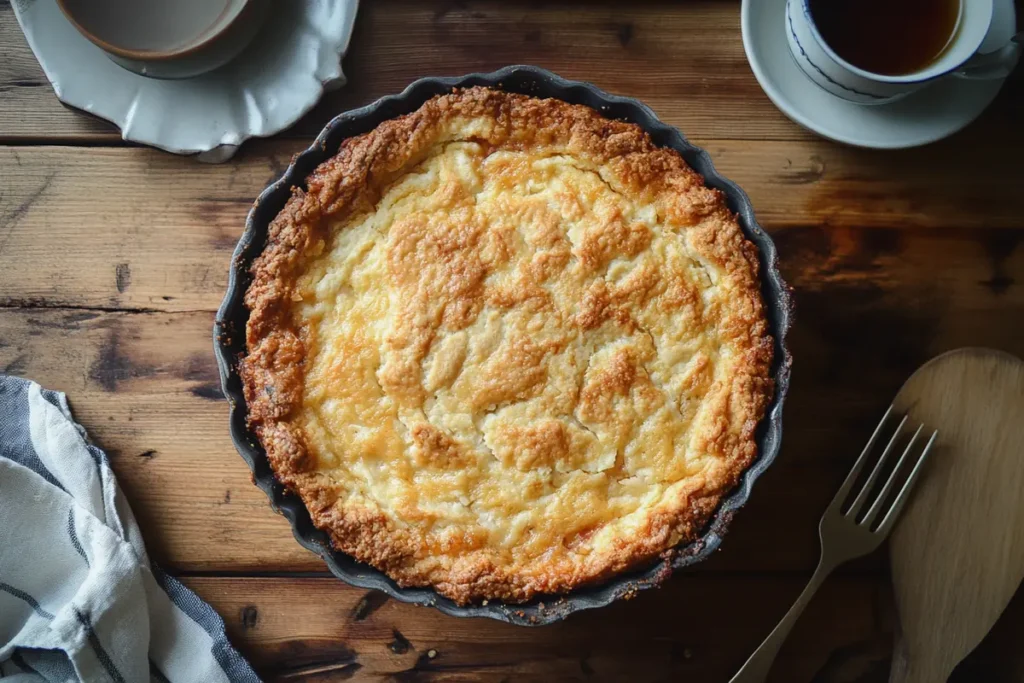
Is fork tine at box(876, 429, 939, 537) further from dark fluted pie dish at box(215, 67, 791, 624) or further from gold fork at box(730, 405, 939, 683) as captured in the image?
dark fluted pie dish at box(215, 67, 791, 624)

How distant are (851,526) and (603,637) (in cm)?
80

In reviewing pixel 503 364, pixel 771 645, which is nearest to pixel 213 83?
pixel 503 364

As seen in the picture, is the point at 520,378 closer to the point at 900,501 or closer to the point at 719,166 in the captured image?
the point at 719,166

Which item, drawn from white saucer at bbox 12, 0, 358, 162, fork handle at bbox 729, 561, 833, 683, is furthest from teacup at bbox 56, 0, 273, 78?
fork handle at bbox 729, 561, 833, 683

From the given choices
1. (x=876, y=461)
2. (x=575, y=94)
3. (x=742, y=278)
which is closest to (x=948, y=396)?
(x=876, y=461)

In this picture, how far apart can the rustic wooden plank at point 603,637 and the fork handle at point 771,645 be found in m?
0.17

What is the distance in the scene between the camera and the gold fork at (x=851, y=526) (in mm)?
2393

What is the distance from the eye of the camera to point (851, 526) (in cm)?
244

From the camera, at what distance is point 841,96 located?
2486mm

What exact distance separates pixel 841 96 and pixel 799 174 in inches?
10.5

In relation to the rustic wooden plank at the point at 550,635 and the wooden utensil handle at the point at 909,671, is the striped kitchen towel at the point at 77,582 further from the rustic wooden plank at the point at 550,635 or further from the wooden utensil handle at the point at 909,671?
the wooden utensil handle at the point at 909,671

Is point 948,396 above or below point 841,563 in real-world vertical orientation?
above

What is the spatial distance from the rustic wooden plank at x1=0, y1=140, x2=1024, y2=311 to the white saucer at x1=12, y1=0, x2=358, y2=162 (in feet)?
0.27

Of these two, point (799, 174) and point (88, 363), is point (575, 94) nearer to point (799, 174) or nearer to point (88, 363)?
A: point (799, 174)
